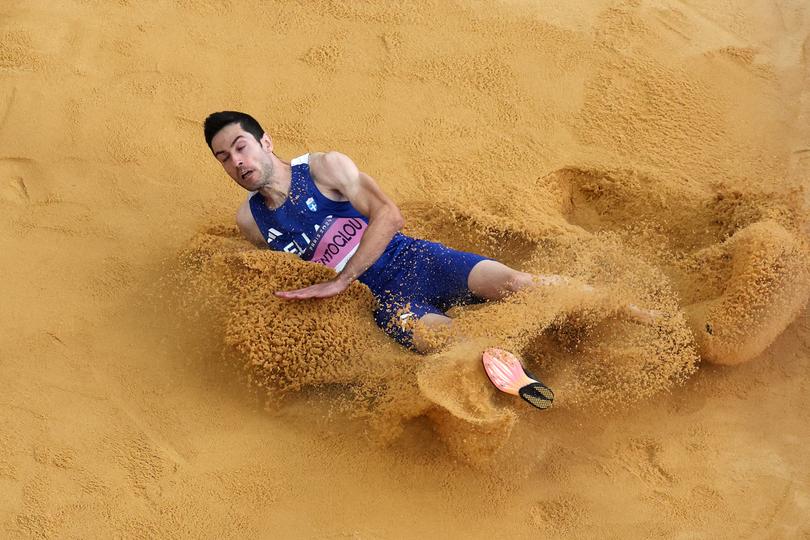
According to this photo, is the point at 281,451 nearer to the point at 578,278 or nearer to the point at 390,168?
the point at 578,278

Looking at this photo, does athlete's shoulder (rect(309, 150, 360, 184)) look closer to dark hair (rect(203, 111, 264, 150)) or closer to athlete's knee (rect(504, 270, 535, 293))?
dark hair (rect(203, 111, 264, 150))

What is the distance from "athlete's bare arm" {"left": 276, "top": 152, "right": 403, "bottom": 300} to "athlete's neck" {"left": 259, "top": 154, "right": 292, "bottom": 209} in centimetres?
11

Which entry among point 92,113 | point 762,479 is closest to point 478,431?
point 762,479

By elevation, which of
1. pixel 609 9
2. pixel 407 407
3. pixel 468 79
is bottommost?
pixel 407 407

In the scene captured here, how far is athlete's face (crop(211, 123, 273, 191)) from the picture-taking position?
337 cm

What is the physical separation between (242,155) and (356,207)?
1.64 feet

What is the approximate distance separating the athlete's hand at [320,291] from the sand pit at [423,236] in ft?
0.29

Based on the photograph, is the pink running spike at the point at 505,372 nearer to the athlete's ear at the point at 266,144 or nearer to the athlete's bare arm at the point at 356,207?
the athlete's bare arm at the point at 356,207

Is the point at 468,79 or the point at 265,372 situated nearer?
the point at 265,372

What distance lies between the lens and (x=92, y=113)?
4.62m

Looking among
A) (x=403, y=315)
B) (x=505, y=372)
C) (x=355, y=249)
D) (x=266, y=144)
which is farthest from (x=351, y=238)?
(x=505, y=372)

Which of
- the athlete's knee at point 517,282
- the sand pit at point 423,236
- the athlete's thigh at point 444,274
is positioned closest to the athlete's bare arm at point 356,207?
the sand pit at point 423,236

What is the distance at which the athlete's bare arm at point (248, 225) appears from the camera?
3.64 meters

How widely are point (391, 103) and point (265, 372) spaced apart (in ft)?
6.23
